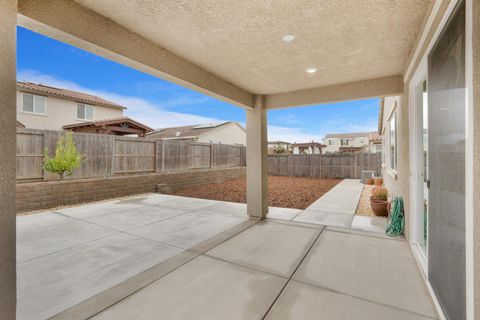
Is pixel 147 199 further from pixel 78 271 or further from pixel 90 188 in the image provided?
pixel 78 271

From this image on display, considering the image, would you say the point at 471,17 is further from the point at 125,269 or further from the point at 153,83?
the point at 153,83

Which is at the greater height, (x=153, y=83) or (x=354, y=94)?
(x=153, y=83)

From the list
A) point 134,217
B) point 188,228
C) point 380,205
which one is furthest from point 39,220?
point 380,205

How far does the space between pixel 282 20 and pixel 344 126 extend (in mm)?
58061

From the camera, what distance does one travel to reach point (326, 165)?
13.9 metres

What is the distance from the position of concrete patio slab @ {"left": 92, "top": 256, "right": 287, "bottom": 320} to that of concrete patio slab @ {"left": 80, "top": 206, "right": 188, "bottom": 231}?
91.0 inches

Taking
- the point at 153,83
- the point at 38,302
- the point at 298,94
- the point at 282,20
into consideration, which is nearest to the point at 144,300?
the point at 38,302

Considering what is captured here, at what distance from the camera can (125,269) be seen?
2799mm

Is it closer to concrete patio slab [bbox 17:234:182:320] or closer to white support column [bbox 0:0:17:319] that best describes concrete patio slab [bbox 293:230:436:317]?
concrete patio slab [bbox 17:234:182:320]

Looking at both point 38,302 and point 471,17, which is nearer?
point 471,17

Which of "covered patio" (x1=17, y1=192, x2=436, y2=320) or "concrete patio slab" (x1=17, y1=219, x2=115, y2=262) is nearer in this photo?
"covered patio" (x1=17, y1=192, x2=436, y2=320)

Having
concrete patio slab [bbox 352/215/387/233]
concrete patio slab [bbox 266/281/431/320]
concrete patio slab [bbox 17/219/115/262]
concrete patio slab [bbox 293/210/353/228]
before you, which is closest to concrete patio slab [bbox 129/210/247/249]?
concrete patio slab [bbox 17/219/115/262]

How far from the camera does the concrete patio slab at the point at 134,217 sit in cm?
453

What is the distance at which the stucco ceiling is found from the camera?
84.2 inches
